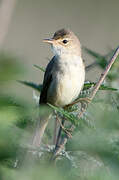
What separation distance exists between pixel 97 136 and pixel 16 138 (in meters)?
0.35

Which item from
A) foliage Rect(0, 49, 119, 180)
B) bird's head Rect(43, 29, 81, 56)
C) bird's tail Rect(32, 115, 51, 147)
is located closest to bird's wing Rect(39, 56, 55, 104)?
bird's head Rect(43, 29, 81, 56)

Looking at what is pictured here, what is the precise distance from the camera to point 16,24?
33.1ft

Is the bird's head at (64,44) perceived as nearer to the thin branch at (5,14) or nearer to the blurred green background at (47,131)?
the blurred green background at (47,131)

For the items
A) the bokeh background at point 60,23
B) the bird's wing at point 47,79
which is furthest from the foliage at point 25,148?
the bokeh background at point 60,23

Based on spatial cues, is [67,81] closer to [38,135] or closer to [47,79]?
[47,79]

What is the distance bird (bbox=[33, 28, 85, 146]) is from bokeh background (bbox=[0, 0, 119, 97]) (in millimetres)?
4620

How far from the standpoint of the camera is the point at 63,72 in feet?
10.2

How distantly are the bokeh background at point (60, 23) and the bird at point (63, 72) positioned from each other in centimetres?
462

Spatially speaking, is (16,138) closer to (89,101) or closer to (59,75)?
(89,101)

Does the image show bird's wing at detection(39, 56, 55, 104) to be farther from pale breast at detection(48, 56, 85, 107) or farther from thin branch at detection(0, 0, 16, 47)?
thin branch at detection(0, 0, 16, 47)

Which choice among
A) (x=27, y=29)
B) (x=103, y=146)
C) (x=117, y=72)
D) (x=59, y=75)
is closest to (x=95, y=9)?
(x=27, y=29)

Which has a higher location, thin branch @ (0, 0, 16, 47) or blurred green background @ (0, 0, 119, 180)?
thin branch @ (0, 0, 16, 47)

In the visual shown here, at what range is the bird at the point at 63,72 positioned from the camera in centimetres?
304

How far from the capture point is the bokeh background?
27.5 ft
